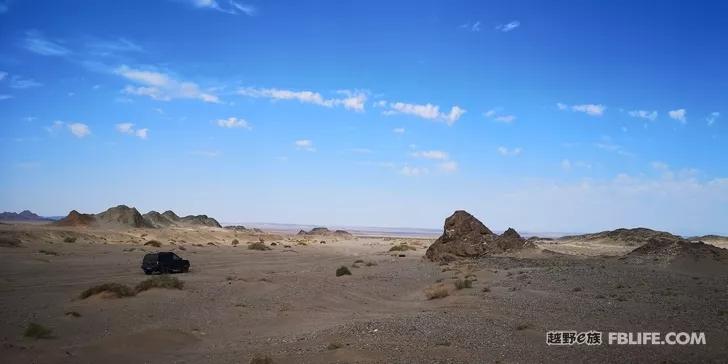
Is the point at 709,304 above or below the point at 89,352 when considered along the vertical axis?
above

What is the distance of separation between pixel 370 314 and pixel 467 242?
2566cm

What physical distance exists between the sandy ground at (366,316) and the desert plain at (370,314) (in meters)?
0.05

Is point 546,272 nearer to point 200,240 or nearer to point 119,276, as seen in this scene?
point 119,276

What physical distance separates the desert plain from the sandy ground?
0.17ft

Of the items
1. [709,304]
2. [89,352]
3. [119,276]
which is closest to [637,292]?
[709,304]

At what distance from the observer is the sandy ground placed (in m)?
11.6

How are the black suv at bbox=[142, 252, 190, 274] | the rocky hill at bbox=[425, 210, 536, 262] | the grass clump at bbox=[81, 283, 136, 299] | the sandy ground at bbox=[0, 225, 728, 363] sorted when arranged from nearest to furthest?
1. the sandy ground at bbox=[0, 225, 728, 363]
2. the grass clump at bbox=[81, 283, 136, 299]
3. the black suv at bbox=[142, 252, 190, 274]
4. the rocky hill at bbox=[425, 210, 536, 262]

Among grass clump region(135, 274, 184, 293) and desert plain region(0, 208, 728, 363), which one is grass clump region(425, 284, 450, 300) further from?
grass clump region(135, 274, 184, 293)

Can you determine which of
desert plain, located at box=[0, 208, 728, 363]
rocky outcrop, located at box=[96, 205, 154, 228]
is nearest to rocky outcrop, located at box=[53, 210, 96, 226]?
rocky outcrop, located at box=[96, 205, 154, 228]

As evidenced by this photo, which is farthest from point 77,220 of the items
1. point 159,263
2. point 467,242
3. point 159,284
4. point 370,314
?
point 370,314

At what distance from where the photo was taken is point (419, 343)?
12.3 meters

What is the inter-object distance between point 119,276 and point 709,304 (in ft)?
93.1

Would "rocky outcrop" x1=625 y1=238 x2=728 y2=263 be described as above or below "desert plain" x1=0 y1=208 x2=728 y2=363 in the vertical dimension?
above

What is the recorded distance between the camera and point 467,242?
4209 centimetres
